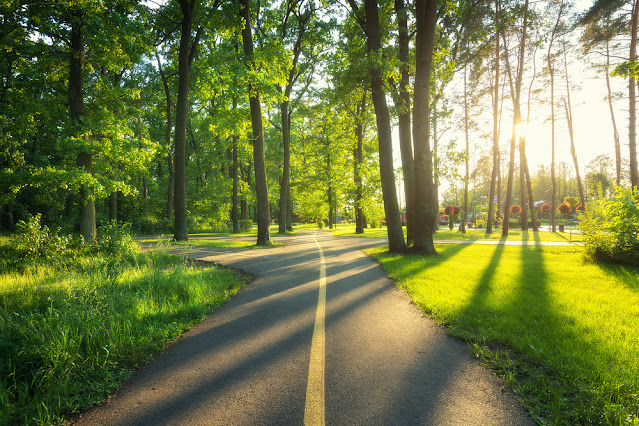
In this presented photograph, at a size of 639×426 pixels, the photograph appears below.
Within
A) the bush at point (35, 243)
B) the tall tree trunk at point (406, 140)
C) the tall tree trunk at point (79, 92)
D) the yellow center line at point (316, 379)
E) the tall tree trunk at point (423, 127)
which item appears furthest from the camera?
the tall tree trunk at point (406, 140)

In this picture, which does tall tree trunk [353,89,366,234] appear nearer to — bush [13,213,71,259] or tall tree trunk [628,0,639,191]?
tall tree trunk [628,0,639,191]

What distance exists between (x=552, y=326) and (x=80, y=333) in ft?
21.4

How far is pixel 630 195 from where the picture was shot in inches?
331

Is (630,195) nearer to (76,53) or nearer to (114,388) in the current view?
(114,388)

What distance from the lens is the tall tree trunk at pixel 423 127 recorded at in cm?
1084

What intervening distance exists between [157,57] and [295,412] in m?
30.8

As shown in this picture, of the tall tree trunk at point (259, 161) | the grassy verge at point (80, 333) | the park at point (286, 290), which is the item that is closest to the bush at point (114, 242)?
the park at point (286, 290)

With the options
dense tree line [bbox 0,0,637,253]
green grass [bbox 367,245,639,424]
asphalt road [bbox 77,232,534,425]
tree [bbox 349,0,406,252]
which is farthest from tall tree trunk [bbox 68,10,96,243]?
green grass [bbox 367,245,639,424]

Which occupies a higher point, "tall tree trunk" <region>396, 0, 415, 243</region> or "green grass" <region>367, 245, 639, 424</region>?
"tall tree trunk" <region>396, 0, 415, 243</region>

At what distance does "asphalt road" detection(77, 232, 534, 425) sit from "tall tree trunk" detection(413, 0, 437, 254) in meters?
6.59

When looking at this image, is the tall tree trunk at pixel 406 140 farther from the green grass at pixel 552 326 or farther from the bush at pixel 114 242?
the bush at pixel 114 242

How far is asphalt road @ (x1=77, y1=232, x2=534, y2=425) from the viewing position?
2395 millimetres

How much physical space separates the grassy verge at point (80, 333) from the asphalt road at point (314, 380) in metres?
0.29

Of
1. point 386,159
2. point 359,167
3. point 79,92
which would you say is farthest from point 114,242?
point 359,167
